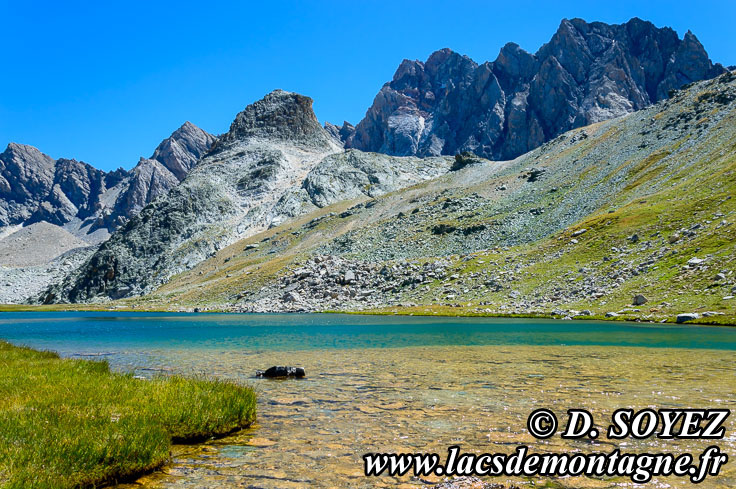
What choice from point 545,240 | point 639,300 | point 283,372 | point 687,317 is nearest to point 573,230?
point 545,240

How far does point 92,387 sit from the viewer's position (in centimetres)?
1364

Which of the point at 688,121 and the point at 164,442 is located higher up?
the point at 688,121

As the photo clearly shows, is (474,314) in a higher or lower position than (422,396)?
lower

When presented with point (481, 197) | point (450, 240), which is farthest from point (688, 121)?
point (450, 240)

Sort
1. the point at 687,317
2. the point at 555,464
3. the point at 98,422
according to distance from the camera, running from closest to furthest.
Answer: the point at 555,464 → the point at 98,422 → the point at 687,317

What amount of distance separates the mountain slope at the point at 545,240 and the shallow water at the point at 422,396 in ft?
93.3

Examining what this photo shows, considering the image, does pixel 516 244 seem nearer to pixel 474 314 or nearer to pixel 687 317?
pixel 474 314

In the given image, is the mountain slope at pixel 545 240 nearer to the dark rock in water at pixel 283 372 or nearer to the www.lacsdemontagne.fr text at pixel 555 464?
the dark rock in water at pixel 283 372

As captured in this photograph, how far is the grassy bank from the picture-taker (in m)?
7.45

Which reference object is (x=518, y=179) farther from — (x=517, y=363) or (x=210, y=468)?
(x=210, y=468)

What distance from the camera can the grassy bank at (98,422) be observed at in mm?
7445

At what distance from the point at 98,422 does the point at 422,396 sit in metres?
9.58

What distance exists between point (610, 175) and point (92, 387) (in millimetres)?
127242

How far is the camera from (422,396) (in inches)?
599
